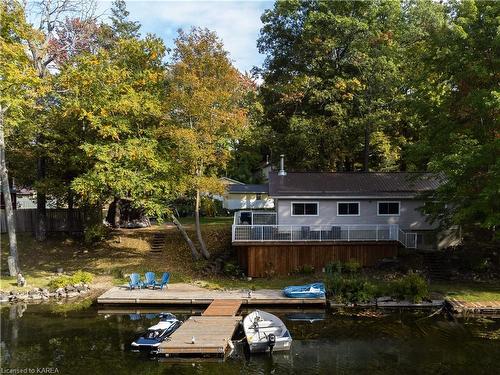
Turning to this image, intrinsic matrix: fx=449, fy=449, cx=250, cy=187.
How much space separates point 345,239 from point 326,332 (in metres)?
8.65

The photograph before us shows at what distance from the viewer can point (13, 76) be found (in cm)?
2141

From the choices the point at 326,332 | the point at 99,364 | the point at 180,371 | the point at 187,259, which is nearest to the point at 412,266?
the point at 326,332

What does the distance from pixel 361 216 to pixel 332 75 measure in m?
11.9

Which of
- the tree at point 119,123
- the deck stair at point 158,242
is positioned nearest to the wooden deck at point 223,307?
the tree at point 119,123

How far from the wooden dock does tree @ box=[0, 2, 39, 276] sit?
12.9 metres

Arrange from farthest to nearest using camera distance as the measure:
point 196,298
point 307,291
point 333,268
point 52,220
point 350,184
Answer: point 52,220 → point 350,184 → point 333,268 → point 196,298 → point 307,291

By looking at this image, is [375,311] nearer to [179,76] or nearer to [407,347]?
[407,347]

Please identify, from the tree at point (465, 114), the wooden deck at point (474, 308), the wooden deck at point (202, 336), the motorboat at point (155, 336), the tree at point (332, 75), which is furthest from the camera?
the tree at point (332, 75)

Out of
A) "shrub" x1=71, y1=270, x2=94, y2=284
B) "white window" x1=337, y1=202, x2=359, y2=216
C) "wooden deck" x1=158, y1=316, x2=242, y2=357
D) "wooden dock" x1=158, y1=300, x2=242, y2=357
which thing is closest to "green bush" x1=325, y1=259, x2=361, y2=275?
"white window" x1=337, y1=202, x2=359, y2=216

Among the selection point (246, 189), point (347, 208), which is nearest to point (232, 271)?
point (347, 208)

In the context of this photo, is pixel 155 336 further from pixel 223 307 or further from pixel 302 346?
pixel 302 346

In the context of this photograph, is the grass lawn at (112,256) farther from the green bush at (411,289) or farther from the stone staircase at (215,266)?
the green bush at (411,289)

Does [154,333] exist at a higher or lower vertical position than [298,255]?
lower

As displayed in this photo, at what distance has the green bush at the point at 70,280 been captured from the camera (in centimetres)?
2341
